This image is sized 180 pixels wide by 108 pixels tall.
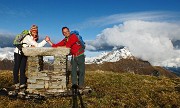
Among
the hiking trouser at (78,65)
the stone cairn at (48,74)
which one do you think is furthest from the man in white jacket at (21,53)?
the hiking trouser at (78,65)

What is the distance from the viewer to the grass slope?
15.5 m

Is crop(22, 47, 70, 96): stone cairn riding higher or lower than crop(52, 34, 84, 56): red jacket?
lower

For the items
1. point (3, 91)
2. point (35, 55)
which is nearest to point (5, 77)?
point (3, 91)

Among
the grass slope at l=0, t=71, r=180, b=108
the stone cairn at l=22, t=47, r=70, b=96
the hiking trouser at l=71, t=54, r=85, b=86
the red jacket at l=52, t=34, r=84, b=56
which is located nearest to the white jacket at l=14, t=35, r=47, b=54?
the stone cairn at l=22, t=47, r=70, b=96

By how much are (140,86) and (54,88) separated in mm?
7396

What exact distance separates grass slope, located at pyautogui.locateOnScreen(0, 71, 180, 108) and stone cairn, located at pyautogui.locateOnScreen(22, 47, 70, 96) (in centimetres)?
71

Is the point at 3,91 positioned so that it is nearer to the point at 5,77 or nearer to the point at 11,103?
the point at 11,103

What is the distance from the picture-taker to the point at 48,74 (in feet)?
53.5

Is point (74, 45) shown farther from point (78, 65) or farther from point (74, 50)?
point (78, 65)

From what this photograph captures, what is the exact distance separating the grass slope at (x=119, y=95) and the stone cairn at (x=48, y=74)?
71 centimetres

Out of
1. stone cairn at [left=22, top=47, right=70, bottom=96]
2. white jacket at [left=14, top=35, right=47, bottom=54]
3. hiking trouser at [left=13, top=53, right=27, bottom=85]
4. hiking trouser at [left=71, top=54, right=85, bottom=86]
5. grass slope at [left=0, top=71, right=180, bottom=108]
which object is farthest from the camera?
hiking trouser at [left=13, top=53, right=27, bottom=85]

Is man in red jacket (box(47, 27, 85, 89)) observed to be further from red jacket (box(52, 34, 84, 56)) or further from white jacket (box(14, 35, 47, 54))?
white jacket (box(14, 35, 47, 54))

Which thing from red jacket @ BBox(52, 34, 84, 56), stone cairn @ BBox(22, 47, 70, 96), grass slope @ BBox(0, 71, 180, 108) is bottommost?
grass slope @ BBox(0, 71, 180, 108)

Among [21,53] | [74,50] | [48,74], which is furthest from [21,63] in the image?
[74,50]
